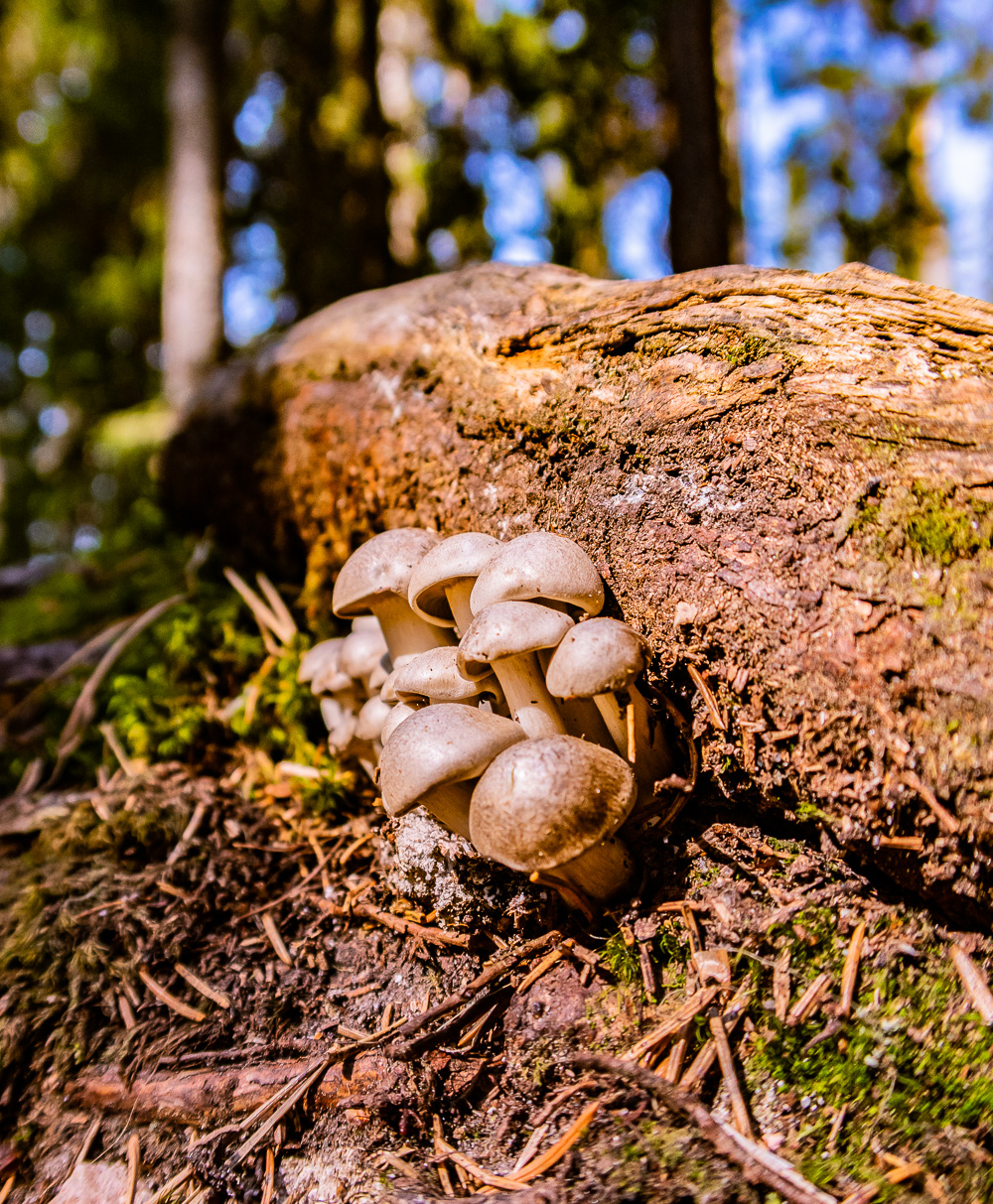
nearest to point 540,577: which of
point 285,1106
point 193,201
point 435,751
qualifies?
point 435,751

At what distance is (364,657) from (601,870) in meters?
1.12

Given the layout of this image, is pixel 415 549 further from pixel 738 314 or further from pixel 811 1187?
pixel 811 1187

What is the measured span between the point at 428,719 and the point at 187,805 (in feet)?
4.29

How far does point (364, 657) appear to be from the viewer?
2.49m

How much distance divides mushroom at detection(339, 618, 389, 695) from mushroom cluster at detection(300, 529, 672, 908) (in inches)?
2.2

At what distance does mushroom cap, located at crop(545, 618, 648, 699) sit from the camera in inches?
67.4

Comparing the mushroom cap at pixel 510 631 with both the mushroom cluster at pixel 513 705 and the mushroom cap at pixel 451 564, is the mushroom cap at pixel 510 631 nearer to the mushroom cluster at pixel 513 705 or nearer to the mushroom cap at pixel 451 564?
the mushroom cluster at pixel 513 705

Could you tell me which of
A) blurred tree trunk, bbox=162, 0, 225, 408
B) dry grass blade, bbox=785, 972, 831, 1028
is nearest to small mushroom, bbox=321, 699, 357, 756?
dry grass blade, bbox=785, 972, 831, 1028

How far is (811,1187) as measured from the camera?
1344 millimetres

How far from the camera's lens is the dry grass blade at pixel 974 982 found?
148 cm

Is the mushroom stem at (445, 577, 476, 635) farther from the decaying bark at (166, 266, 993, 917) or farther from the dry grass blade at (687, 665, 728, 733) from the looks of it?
the dry grass blade at (687, 665, 728, 733)

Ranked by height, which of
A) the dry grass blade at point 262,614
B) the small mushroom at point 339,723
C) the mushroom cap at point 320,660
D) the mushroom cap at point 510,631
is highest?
the mushroom cap at point 510,631

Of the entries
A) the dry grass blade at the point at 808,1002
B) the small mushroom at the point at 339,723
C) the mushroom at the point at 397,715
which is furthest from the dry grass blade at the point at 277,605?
the dry grass blade at the point at 808,1002

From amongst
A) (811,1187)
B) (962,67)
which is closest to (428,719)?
(811,1187)
